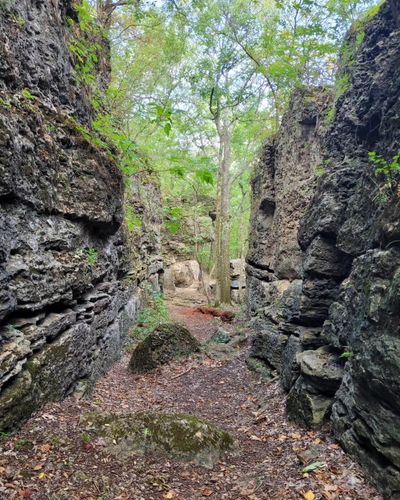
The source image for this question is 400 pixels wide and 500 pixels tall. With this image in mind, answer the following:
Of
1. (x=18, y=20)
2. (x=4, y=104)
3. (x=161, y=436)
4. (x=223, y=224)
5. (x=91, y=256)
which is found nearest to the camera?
(x=4, y=104)

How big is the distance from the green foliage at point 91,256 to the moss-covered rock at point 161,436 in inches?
113

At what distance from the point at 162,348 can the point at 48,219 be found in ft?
14.5

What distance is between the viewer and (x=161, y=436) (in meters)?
4.18

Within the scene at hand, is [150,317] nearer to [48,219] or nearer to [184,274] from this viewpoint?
[48,219]

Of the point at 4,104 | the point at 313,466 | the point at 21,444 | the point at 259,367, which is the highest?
the point at 4,104

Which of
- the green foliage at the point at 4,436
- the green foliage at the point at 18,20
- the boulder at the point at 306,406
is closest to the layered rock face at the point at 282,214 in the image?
the boulder at the point at 306,406

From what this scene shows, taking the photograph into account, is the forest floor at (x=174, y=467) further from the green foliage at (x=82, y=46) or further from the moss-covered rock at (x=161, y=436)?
the green foliage at (x=82, y=46)

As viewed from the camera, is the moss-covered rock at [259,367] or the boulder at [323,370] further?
the moss-covered rock at [259,367]

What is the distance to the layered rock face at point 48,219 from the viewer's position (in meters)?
3.83

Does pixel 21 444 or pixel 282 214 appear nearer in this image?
pixel 21 444

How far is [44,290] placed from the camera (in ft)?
14.8

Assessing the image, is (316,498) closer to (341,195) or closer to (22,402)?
(22,402)

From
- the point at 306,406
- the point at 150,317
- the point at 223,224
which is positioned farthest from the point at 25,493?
the point at 223,224

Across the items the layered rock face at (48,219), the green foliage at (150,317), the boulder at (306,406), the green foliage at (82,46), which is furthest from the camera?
the green foliage at (150,317)
